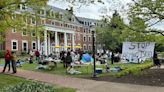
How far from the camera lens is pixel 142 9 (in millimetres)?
19469

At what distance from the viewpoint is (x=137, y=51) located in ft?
86.1

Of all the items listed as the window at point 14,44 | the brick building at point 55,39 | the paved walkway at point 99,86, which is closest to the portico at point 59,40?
the brick building at point 55,39

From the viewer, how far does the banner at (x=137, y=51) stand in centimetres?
2381

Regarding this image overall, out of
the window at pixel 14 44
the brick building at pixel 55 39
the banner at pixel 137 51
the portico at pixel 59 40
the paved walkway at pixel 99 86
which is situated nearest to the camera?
the paved walkway at pixel 99 86

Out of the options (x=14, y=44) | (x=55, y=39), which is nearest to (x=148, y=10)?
(x=14, y=44)

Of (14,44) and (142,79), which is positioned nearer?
(142,79)

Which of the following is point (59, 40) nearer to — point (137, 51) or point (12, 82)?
point (137, 51)

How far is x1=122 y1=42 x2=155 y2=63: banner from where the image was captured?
78.1ft

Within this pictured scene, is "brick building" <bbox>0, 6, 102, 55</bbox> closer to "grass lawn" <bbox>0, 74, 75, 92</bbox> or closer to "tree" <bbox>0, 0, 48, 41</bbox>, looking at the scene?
"tree" <bbox>0, 0, 48, 41</bbox>

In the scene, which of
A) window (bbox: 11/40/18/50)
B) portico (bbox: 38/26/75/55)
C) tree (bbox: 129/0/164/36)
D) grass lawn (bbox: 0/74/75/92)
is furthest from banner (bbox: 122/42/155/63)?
portico (bbox: 38/26/75/55)

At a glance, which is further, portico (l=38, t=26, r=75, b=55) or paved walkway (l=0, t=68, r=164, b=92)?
portico (l=38, t=26, r=75, b=55)

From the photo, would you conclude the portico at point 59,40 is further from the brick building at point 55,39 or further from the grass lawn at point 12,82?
the grass lawn at point 12,82

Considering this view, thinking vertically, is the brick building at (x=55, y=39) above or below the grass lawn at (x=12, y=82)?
above

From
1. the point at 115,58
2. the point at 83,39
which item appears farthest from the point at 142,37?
the point at 83,39
